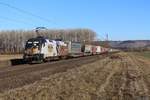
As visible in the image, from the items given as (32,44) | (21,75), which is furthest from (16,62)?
(21,75)

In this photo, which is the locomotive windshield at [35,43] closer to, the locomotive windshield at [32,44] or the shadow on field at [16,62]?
the locomotive windshield at [32,44]

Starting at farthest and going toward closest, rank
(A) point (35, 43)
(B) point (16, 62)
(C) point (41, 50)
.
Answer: (B) point (16, 62)
(C) point (41, 50)
(A) point (35, 43)

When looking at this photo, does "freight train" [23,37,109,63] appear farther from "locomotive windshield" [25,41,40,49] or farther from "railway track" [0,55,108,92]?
"railway track" [0,55,108,92]

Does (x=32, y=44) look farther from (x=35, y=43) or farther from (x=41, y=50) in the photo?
(x=41, y=50)

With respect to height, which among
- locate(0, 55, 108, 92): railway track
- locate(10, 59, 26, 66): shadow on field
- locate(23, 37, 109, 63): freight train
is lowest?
locate(10, 59, 26, 66): shadow on field

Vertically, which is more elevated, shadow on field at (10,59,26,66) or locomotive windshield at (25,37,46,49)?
locomotive windshield at (25,37,46,49)

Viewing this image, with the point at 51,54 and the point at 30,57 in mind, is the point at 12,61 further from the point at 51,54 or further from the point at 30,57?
the point at 51,54

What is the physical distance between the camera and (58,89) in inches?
685

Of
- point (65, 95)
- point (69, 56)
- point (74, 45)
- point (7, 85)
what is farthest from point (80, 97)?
point (74, 45)

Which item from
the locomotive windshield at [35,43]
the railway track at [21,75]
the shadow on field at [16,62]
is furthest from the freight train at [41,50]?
the railway track at [21,75]

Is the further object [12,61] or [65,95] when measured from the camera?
[12,61]

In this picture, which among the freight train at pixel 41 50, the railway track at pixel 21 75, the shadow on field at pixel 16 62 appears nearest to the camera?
the railway track at pixel 21 75

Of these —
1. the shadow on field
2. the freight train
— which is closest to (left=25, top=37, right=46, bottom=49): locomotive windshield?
the freight train

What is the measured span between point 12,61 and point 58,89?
93.7ft
